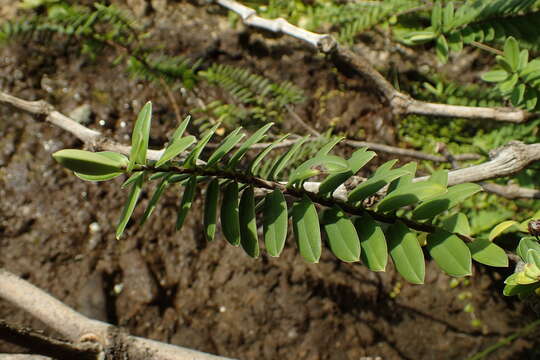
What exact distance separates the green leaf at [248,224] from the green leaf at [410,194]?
263 millimetres

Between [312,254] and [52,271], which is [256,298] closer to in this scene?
[52,271]

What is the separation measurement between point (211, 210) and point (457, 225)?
55 cm

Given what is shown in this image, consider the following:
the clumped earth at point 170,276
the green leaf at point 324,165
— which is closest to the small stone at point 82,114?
the clumped earth at point 170,276

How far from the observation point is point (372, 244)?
88cm

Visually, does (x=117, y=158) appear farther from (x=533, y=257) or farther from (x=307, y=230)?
(x=533, y=257)

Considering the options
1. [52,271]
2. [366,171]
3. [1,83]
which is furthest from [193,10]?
[52,271]

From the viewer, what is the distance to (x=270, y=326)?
1.94 m

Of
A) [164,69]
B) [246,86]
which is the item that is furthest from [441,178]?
[164,69]

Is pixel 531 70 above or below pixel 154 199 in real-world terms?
above

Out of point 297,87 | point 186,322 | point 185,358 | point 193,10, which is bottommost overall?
point 186,322

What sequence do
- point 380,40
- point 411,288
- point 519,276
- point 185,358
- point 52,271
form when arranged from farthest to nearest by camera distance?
point 380,40
point 411,288
point 52,271
point 185,358
point 519,276

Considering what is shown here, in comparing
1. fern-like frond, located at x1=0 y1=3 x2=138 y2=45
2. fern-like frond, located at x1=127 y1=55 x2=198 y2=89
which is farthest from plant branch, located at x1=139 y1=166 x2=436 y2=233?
fern-like frond, located at x1=0 y1=3 x2=138 y2=45

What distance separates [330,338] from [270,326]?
276mm

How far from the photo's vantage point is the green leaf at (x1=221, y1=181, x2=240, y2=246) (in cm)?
87
